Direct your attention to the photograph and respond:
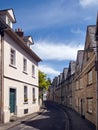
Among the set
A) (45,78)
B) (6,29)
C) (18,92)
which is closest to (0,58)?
(6,29)

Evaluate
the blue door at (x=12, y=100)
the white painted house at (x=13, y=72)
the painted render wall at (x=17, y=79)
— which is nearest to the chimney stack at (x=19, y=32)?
the white painted house at (x=13, y=72)

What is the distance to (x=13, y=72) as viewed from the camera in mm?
21672

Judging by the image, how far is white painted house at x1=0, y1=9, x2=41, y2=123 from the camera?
18.8 m

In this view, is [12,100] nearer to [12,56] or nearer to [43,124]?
[12,56]

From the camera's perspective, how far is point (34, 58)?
32.2 meters

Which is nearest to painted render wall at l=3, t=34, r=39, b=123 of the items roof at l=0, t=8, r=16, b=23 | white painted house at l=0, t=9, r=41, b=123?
white painted house at l=0, t=9, r=41, b=123

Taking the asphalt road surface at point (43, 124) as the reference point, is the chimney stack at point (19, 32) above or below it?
above

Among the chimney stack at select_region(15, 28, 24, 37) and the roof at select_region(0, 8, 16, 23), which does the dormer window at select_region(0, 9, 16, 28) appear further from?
the chimney stack at select_region(15, 28, 24, 37)

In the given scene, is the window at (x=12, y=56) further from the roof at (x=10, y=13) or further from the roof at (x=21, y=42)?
the roof at (x=10, y=13)

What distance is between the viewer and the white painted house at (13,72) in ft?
61.7

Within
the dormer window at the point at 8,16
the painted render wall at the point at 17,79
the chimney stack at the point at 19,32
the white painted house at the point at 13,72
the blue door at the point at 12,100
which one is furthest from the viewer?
the chimney stack at the point at 19,32

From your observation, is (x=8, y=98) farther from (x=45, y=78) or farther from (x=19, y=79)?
(x=45, y=78)

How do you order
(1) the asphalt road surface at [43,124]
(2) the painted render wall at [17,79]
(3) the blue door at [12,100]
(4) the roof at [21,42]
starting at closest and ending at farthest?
(1) the asphalt road surface at [43,124] < (2) the painted render wall at [17,79] < (4) the roof at [21,42] < (3) the blue door at [12,100]

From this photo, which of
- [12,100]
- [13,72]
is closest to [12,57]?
[13,72]
